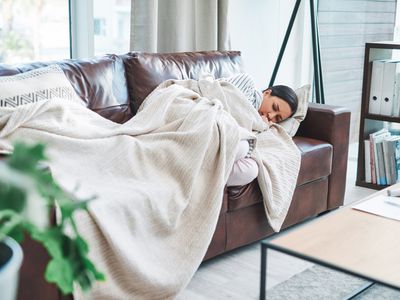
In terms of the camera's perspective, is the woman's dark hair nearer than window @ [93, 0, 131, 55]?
Yes

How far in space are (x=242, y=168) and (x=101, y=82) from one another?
29.7 inches

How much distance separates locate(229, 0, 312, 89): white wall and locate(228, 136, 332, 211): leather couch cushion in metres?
1.18

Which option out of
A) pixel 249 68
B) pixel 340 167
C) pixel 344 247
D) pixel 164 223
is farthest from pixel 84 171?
pixel 249 68

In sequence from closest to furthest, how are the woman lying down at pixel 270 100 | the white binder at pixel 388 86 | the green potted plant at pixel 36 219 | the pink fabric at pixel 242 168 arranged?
1. the green potted plant at pixel 36 219
2. the pink fabric at pixel 242 168
3. the woman lying down at pixel 270 100
4. the white binder at pixel 388 86

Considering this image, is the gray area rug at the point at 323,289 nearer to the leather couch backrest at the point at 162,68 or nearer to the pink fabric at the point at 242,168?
the pink fabric at the point at 242,168

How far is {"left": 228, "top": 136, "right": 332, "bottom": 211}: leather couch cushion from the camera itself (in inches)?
93.4

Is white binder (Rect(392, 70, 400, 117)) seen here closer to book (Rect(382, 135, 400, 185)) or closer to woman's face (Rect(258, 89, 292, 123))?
book (Rect(382, 135, 400, 185))

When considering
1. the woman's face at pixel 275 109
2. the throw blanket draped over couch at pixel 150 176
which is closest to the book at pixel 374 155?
the woman's face at pixel 275 109

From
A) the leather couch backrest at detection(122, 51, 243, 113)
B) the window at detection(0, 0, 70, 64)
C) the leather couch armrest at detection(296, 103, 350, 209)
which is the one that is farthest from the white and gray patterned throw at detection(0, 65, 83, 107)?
the leather couch armrest at detection(296, 103, 350, 209)

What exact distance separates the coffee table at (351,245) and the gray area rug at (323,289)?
15.9 inches

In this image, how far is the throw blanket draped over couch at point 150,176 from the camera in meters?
1.83

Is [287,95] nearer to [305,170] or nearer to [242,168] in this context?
[305,170]

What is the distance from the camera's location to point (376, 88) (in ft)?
11.6

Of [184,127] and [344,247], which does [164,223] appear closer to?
[184,127]
